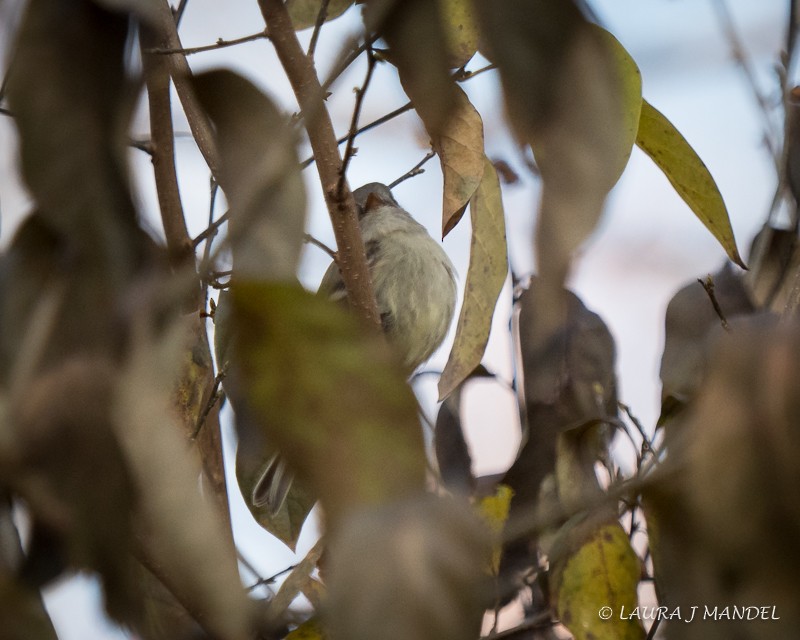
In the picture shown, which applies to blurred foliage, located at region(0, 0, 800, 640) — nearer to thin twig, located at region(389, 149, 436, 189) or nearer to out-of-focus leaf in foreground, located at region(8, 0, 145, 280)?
out-of-focus leaf in foreground, located at region(8, 0, 145, 280)

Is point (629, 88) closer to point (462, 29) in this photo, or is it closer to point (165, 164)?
point (462, 29)

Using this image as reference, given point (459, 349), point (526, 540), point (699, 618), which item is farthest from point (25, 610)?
point (526, 540)

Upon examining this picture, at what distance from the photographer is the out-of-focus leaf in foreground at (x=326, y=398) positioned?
0.47 metres

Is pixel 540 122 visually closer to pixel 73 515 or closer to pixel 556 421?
pixel 73 515

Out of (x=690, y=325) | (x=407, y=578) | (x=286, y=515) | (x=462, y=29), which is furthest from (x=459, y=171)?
(x=286, y=515)

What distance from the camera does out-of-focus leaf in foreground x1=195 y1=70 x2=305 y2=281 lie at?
59 cm

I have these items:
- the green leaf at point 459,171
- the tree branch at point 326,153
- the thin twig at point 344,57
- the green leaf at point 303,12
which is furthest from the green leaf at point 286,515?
the thin twig at point 344,57

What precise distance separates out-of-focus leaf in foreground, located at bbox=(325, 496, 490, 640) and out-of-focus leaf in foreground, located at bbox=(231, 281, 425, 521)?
44 mm

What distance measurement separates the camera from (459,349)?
950mm

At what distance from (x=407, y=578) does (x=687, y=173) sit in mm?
635

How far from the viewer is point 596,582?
3.82 feet

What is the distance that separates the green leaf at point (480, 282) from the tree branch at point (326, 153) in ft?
0.62

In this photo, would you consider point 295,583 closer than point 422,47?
No

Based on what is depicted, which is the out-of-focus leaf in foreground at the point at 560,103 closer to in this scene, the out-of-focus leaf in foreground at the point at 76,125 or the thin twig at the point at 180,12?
the out-of-focus leaf in foreground at the point at 76,125
